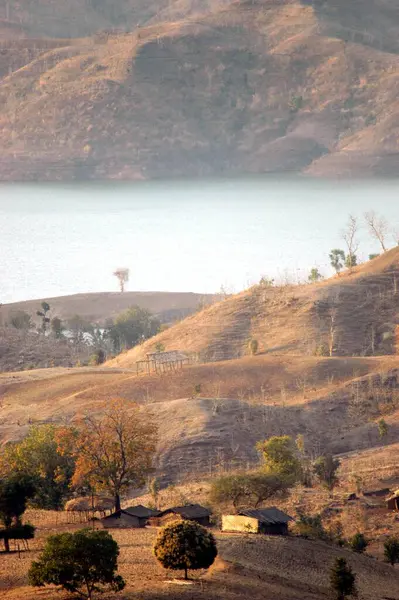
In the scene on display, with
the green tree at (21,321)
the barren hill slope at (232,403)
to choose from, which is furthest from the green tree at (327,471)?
the green tree at (21,321)

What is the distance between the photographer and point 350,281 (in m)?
82.8

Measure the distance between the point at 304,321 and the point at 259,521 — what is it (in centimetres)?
3593

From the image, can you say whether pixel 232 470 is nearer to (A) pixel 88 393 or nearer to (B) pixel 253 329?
(A) pixel 88 393

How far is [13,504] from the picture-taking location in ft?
136

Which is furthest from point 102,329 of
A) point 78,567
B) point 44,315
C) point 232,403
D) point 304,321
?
point 78,567

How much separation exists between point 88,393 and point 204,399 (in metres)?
7.17

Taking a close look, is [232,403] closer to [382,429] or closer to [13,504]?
[382,429]

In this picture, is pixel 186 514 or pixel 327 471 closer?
pixel 186 514

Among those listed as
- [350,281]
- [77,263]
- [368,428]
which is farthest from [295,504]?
[77,263]

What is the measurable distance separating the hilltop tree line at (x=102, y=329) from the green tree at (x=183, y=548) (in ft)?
196

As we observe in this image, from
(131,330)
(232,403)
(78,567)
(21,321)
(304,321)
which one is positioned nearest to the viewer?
(78,567)

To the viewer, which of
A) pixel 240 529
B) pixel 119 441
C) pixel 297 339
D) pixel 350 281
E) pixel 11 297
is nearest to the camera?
pixel 240 529

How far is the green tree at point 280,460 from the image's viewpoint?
161 ft

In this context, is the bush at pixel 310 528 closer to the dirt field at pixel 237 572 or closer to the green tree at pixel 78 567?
the dirt field at pixel 237 572
